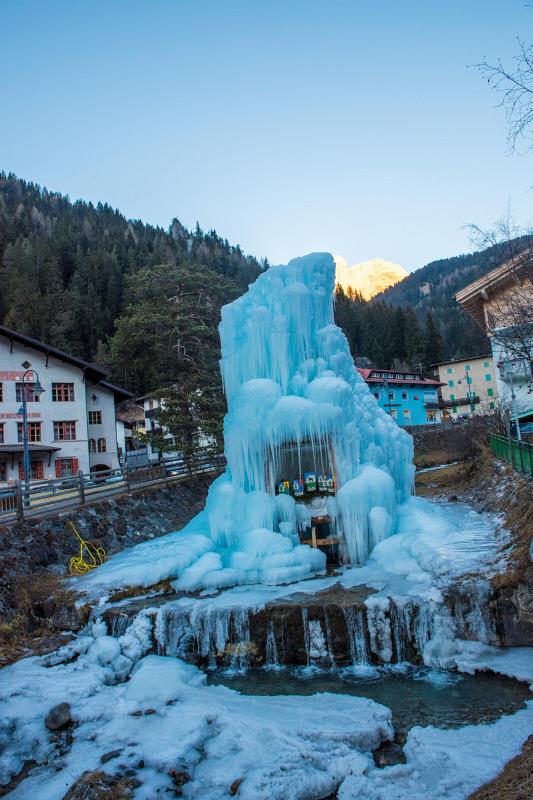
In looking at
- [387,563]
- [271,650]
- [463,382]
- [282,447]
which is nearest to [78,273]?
[463,382]

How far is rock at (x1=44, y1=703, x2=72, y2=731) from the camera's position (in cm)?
731

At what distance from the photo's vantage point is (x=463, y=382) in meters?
69.4

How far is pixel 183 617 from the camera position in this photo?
9.85 metres

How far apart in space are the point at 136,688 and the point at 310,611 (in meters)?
3.13

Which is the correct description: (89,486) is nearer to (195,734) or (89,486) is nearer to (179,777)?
(195,734)

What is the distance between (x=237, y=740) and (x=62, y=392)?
87.5 feet

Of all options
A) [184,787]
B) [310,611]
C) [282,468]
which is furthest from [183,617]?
[282,468]

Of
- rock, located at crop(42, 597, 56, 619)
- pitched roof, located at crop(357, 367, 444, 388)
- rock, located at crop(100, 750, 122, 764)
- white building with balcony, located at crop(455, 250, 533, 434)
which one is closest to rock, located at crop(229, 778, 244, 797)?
rock, located at crop(100, 750, 122, 764)

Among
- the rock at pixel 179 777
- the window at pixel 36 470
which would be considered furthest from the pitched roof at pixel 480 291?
the window at pixel 36 470

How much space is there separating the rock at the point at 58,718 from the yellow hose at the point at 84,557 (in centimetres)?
614

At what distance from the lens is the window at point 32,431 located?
2884cm

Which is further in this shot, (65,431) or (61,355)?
(65,431)

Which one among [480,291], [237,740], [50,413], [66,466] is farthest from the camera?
[66,466]

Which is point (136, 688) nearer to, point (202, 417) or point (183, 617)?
point (183, 617)
